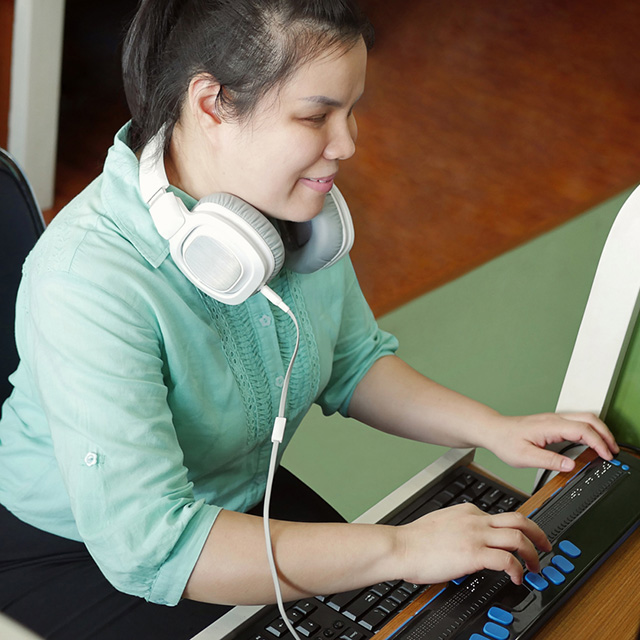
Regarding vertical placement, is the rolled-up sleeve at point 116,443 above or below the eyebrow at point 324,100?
below

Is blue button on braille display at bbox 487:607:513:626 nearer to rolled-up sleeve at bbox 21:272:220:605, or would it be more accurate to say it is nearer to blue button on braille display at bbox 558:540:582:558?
blue button on braille display at bbox 558:540:582:558

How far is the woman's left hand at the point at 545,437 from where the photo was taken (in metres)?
1.04

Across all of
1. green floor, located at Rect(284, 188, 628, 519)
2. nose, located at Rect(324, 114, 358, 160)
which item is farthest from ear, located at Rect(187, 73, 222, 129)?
green floor, located at Rect(284, 188, 628, 519)

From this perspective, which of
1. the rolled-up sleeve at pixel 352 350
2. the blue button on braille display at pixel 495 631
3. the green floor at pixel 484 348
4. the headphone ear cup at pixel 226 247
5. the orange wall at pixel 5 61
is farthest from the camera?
the orange wall at pixel 5 61

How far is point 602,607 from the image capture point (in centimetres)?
85

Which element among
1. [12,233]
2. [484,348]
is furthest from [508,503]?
[484,348]

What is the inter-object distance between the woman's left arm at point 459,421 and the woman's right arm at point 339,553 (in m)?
0.20

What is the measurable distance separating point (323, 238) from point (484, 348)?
1.62 metres

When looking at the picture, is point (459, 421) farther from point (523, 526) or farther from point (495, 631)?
point (495, 631)

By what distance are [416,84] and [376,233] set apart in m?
1.38

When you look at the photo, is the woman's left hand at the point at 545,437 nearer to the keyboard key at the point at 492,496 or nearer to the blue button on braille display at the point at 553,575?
the keyboard key at the point at 492,496

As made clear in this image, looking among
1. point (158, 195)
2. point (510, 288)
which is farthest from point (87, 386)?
point (510, 288)

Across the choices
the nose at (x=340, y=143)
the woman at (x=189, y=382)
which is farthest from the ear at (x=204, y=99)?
the nose at (x=340, y=143)

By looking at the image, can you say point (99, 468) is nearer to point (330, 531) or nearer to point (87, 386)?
point (87, 386)
